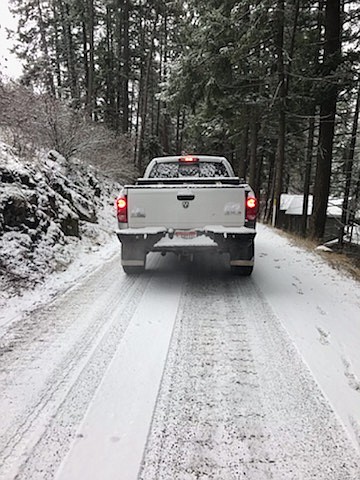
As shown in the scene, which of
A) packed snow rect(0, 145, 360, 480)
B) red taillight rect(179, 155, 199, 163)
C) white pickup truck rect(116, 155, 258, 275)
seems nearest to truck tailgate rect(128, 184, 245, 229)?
white pickup truck rect(116, 155, 258, 275)

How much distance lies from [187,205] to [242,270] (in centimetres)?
148

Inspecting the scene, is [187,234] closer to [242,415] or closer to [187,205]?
[187,205]

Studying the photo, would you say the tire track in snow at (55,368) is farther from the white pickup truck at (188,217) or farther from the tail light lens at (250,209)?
the tail light lens at (250,209)

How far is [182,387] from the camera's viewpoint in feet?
9.35

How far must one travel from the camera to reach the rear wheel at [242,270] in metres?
5.74

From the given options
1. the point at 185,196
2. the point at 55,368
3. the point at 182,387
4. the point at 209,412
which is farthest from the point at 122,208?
the point at 209,412

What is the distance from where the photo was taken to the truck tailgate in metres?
5.19

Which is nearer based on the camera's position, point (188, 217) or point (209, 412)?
point (209, 412)

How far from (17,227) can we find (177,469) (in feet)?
17.3

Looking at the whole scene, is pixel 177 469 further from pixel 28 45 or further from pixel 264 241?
pixel 28 45

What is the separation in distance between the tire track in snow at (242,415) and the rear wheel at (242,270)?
182 cm

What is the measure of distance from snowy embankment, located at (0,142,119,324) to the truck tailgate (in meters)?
1.84

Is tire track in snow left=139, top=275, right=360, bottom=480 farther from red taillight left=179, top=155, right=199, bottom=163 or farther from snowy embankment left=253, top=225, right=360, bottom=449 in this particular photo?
red taillight left=179, top=155, right=199, bottom=163

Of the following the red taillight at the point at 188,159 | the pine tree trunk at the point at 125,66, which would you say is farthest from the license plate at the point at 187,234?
the pine tree trunk at the point at 125,66
